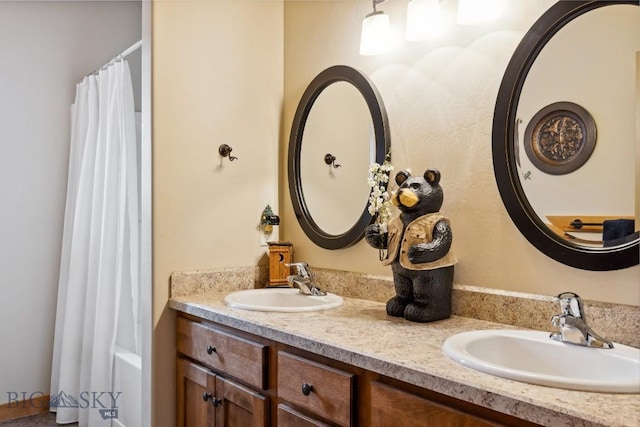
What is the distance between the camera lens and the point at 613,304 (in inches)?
49.9

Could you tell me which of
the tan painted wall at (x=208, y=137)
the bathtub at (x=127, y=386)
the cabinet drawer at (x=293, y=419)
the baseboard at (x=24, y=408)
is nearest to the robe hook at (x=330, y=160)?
the tan painted wall at (x=208, y=137)

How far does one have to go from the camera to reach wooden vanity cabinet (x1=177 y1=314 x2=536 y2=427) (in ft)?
3.52

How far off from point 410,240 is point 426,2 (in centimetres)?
81

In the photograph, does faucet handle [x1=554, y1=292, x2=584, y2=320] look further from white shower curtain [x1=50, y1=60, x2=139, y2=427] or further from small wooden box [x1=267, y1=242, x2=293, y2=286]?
white shower curtain [x1=50, y1=60, x2=139, y2=427]

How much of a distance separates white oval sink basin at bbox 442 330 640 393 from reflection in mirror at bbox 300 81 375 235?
826mm

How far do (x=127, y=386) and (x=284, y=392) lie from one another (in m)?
1.31

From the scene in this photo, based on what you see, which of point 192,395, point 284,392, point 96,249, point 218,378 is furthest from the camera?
point 96,249

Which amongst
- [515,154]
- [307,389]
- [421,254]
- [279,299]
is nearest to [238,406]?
[307,389]

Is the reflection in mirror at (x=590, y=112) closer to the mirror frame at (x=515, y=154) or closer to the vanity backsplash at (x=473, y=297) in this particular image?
the mirror frame at (x=515, y=154)

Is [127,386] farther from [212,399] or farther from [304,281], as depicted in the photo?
[304,281]

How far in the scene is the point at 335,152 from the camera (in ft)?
6.86

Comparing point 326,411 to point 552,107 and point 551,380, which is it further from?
point 552,107

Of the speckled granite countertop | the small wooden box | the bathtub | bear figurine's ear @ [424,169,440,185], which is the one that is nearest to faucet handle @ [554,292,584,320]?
the speckled granite countertop

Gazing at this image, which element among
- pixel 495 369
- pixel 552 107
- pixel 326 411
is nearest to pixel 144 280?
pixel 326 411
